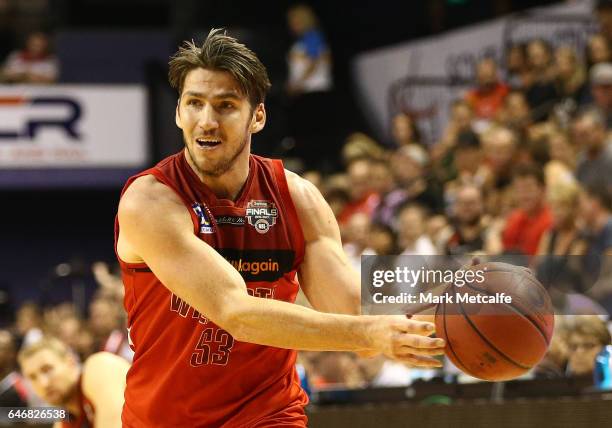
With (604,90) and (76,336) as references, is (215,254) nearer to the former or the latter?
(604,90)

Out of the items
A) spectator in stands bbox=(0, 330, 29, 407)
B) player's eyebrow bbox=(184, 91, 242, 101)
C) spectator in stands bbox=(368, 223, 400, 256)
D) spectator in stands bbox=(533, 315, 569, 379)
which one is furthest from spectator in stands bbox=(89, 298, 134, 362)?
player's eyebrow bbox=(184, 91, 242, 101)

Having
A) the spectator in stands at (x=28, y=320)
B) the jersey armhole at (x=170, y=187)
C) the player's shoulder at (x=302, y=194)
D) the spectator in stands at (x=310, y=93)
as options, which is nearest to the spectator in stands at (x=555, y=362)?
the player's shoulder at (x=302, y=194)

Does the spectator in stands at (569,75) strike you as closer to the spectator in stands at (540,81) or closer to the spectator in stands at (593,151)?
the spectator in stands at (540,81)

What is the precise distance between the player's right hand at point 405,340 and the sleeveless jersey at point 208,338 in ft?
2.52

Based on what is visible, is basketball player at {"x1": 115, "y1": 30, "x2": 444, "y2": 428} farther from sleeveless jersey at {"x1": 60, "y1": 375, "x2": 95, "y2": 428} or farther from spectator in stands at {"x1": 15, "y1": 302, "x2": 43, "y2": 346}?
spectator in stands at {"x1": 15, "y1": 302, "x2": 43, "y2": 346}

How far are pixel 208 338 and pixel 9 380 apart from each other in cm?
411

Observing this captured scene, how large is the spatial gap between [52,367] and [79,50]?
8.40 m

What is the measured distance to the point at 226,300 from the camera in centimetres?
360

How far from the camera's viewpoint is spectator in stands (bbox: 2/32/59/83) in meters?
14.2

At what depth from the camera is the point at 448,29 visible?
49.4ft

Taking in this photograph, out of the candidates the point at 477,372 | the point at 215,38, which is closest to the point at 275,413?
the point at 477,372

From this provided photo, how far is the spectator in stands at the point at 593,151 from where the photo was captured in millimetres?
8633

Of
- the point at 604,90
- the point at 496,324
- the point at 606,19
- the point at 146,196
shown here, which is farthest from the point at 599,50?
the point at 146,196

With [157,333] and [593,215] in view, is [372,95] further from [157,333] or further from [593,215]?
[157,333]
